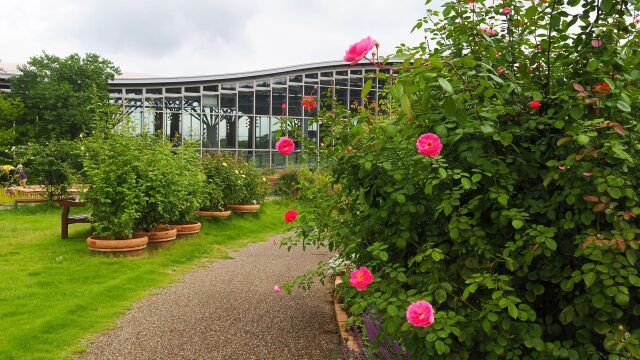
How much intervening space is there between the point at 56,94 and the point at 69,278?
818 inches

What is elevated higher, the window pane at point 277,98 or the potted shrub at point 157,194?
the window pane at point 277,98

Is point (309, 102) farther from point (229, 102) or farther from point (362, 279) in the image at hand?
point (229, 102)

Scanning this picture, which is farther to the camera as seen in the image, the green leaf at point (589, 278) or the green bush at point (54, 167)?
the green bush at point (54, 167)

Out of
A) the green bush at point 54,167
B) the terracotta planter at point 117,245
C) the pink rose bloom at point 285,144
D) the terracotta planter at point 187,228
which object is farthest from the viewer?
the green bush at point 54,167

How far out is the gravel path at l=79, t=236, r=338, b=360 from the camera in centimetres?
343

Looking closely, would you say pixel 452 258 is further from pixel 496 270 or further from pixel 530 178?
pixel 530 178

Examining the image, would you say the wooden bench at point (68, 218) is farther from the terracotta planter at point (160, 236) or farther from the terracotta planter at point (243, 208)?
the terracotta planter at point (243, 208)

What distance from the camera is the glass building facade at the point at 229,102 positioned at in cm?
2381

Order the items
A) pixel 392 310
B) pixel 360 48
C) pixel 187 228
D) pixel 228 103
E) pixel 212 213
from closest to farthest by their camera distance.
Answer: pixel 360 48
pixel 392 310
pixel 187 228
pixel 212 213
pixel 228 103

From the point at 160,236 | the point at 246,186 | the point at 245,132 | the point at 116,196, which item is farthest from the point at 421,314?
the point at 245,132

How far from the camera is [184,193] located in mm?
7457

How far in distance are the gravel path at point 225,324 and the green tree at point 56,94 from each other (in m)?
19.2

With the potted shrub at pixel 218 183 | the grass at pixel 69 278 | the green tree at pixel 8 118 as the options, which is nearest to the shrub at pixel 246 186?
the potted shrub at pixel 218 183

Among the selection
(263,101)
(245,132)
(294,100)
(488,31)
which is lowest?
(488,31)
